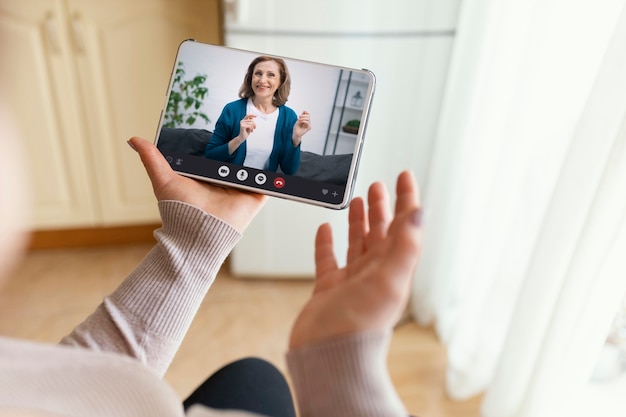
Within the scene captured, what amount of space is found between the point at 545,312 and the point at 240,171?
0.62 meters

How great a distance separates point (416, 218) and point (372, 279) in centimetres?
6

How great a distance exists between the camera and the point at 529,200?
107cm

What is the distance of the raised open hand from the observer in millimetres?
469

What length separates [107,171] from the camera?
64.7 inches

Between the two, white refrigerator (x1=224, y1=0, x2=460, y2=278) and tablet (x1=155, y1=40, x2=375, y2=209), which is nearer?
tablet (x1=155, y1=40, x2=375, y2=209)

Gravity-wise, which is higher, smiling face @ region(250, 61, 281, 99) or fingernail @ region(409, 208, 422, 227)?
smiling face @ region(250, 61, 281, 99)

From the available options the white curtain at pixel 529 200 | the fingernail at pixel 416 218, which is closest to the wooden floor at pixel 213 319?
the white curtain at pixel 529 200

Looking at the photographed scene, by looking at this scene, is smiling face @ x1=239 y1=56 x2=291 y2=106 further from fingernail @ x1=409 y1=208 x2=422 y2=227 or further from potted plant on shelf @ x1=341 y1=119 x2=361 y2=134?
fingernail @ x1=409 y1=208 x2=422 y2=227

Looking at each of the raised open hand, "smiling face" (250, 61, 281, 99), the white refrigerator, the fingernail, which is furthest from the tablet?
the white refrigerator

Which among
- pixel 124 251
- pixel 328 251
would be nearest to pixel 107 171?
pixel 124 251

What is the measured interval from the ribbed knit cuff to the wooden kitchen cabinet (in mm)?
1163

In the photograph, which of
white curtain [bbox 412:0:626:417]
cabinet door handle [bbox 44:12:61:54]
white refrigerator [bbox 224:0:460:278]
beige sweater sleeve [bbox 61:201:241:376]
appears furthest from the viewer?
cabinet door handle [bbox 44:12:61:54]

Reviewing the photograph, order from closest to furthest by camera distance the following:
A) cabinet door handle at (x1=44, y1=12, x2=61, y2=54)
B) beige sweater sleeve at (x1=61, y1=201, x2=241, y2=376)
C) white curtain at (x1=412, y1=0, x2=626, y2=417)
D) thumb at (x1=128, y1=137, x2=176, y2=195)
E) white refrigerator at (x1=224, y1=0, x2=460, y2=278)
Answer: beige sweater sleeve at (x1=61, y1=201, x2=241, y2=376) → thumb at (x1=128, y1=137, x2=176, y2=195) → white curtain at (x1=412, y1=0, x2=626, y2=417) → white refrigerator at (x1=224, y1=0, x2=460, y2=278) → cabinet door handle at (x1=44, y1=12, x2=61, y2=54)

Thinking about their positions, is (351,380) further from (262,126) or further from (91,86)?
(91,86)
